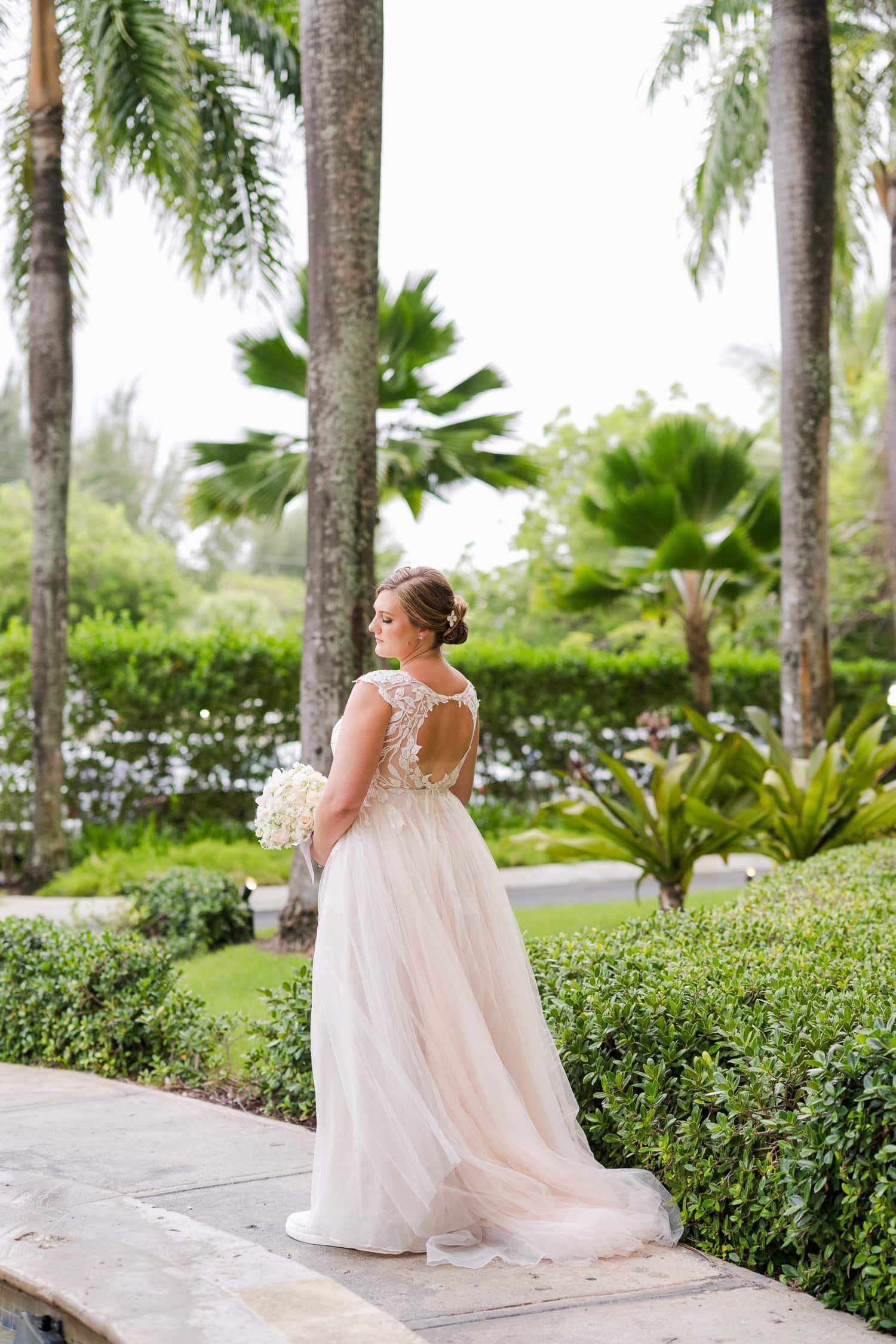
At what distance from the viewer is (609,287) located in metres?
68.5

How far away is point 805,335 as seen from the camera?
9.75 m

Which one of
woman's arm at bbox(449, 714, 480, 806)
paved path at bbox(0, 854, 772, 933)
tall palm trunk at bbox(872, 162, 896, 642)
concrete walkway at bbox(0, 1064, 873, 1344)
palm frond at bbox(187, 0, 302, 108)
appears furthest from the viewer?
tall palm trunk at bbox(872, 162, 896, 642)

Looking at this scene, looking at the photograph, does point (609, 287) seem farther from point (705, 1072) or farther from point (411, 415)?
point (705, 1072)

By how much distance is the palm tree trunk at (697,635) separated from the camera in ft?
46.2

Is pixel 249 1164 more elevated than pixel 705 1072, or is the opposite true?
pixel 705 1072

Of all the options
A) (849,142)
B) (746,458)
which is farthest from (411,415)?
(849,142)

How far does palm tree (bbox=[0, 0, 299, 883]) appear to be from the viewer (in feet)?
34.8

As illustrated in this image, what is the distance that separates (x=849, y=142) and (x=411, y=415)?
247 inches

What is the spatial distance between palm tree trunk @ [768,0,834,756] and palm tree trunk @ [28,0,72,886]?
6.43 meters

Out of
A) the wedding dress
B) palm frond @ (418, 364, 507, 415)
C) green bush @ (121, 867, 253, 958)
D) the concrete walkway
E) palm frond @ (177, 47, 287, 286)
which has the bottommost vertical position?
green bush @ (121, 867, 253, 958)

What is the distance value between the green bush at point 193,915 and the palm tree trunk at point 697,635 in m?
6.96

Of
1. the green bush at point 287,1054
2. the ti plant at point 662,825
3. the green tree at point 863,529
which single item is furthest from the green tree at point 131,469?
the green bush at point 287,1054

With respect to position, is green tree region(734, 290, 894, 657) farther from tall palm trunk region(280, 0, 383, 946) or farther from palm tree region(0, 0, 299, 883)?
tall palm trunk region(280, 0, 383, 946)

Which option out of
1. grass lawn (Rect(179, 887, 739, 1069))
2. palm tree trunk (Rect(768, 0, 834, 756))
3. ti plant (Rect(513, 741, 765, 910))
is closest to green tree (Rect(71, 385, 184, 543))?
palm tree trunk (Rect(768, 0, 834, 756))
